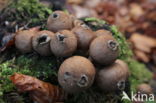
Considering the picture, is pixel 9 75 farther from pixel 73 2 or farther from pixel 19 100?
pixel 73 2

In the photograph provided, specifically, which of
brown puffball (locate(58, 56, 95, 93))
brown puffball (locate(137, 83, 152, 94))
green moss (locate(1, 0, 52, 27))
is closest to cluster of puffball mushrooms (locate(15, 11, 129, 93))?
brown puffball (locate(58, 56, 95, 93))

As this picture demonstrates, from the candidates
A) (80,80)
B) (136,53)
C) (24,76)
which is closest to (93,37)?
(80,80)

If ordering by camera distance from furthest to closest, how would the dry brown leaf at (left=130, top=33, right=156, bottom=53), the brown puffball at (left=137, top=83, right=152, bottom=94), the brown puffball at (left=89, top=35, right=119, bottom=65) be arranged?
the dry brown leaf at (left=130, top=33, right=156, bottom=53)
the brown puffball at (left=137, top=83, right=152, bottom=94)
the brown puffball at (left=89, top=35, right=119, bottom=65)

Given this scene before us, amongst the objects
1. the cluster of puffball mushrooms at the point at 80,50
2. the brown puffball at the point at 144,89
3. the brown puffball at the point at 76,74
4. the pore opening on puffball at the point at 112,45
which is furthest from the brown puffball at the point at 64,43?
the brown puffball at the point at 144,89

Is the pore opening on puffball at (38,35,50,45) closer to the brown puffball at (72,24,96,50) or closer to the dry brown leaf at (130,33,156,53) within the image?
the brown puffball at (72,24,96,50)

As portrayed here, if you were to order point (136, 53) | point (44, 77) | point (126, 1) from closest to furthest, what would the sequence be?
point (44, 77)
point (136, 53)
point (126, 1)

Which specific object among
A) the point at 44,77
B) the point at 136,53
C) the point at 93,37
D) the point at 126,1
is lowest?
the point at 136,53

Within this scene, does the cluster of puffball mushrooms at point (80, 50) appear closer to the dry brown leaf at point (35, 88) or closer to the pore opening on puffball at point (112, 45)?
the pore opening on puffball at point (112, 45)
